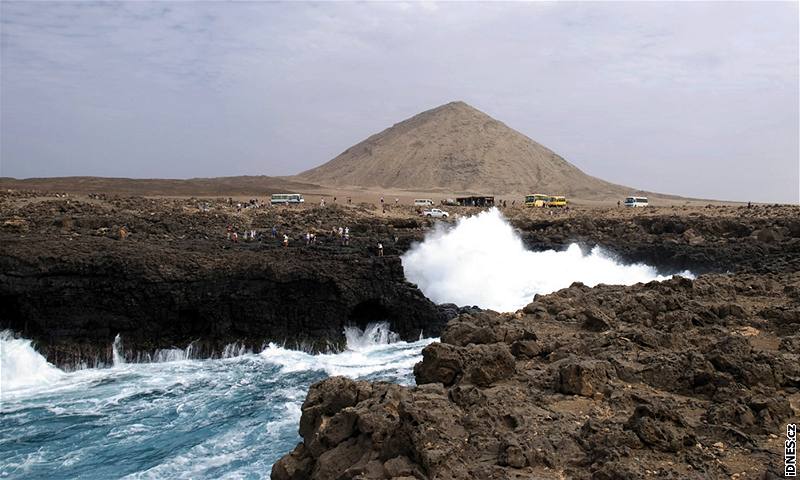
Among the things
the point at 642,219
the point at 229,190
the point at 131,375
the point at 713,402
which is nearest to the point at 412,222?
the point at 642,219

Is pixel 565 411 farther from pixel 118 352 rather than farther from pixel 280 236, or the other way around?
pixel 280 236

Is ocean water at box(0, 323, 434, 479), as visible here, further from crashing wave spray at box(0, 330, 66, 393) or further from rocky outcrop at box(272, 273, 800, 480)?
rocky outcrop at box(272, 273, 800, 480)

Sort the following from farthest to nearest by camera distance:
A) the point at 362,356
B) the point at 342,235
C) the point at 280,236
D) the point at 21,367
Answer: the point at 342,235 < the point at 280,236 < the point at 362,356 < the point at 21,367

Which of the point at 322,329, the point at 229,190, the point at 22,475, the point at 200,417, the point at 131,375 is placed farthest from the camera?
the point at 229,190

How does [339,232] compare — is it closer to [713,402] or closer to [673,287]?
[673,287]

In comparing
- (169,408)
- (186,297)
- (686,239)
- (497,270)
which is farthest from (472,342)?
(686,239)

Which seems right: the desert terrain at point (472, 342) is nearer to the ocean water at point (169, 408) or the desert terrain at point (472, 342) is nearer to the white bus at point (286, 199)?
the ocean water at point (169, 408)

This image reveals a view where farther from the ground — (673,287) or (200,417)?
(673,287)

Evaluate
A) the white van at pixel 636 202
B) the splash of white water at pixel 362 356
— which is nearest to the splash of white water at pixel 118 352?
the splash of white water at pixel 362 356
